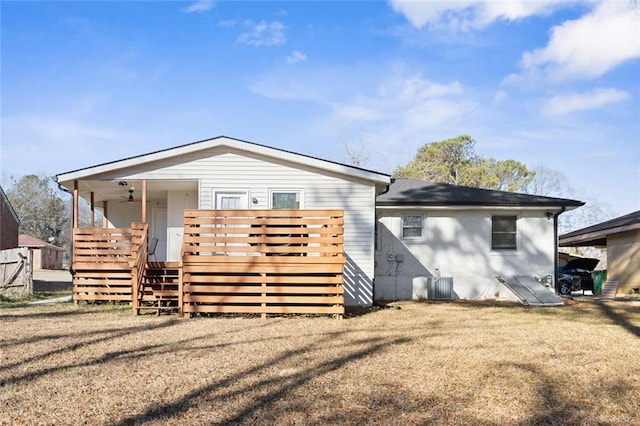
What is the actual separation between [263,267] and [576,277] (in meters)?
14.3

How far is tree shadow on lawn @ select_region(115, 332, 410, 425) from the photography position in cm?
382

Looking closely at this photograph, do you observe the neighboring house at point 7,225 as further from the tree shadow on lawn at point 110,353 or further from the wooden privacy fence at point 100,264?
the tree shadow on lawn at point 110,353

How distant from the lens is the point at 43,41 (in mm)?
12484

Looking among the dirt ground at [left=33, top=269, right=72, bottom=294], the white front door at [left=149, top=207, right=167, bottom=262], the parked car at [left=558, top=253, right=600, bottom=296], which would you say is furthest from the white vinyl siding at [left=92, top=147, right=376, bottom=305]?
the parked car at [left=558, top=253, right=600, bottom=296]

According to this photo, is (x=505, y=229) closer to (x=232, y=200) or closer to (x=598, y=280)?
(x=598, y=280)

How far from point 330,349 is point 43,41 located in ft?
36.4

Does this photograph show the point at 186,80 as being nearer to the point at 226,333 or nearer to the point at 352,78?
the point at 352,78

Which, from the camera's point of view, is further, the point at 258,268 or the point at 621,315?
the point at 621,315

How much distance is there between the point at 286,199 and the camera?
37.5 ft

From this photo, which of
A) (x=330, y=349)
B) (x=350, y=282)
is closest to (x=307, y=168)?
(x=350, y=282)

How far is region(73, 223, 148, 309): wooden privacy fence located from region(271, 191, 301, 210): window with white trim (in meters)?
3.25

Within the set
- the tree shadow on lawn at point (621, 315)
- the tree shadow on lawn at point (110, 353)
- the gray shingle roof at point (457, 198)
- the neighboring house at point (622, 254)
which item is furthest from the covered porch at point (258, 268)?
the neighboring house at point (622, 254)

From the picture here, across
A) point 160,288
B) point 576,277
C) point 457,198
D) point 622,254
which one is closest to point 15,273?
point 160,288

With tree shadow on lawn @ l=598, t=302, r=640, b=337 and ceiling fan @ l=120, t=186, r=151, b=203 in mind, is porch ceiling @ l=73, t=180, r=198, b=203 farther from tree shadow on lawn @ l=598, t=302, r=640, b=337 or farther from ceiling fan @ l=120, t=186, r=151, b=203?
tree shadow on lawn @ l=598, t=302, r=640, b=337
